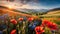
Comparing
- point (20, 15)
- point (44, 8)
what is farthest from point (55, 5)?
point (20, 15)

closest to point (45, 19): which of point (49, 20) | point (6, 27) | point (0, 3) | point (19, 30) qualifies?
point (49, 20)

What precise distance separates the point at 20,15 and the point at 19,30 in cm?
15

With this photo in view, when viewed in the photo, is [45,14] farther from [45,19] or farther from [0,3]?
[0,3]

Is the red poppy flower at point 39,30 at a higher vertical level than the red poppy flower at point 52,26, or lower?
lower

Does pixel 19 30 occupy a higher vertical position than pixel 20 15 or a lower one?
lower

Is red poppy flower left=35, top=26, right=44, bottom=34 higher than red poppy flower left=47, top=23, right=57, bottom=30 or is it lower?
lower

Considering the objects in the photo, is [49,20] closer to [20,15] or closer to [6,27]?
[20,15]

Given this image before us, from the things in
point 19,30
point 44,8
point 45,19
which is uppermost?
point 44,8

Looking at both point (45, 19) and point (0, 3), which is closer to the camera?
point (45, 19)

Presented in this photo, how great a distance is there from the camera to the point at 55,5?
57.7 inches

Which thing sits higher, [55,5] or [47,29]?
[55,5]

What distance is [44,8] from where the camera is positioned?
4.89 feet

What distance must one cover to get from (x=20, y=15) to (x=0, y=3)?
0.26 m

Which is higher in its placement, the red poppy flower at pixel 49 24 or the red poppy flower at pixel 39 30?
the red poppy flower at pixel 49 24
